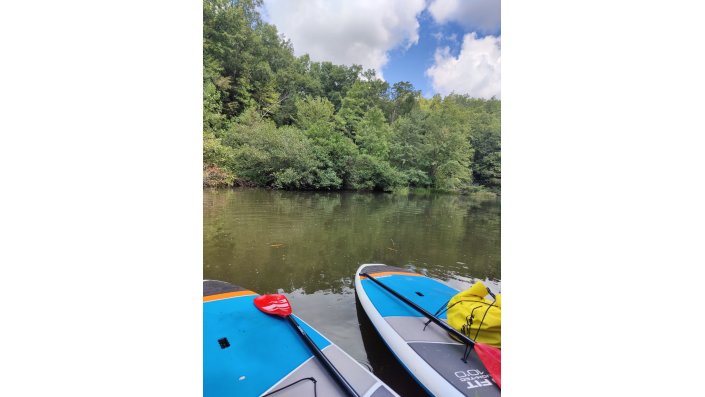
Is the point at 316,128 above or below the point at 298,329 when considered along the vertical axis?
above

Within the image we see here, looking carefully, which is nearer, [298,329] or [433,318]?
[298,329]

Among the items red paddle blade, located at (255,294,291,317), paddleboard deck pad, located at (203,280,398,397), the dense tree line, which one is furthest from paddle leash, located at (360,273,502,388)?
the dense tree line

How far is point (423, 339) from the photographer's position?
2.13 metres

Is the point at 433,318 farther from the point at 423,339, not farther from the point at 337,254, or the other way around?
the point at 337,254

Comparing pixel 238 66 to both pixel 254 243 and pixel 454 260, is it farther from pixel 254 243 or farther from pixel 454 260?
pixel 454 260

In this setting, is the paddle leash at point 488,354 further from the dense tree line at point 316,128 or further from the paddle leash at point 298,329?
the dense tree line at point 316,128

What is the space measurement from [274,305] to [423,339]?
1.11m

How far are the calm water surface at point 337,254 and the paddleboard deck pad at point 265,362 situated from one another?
0.60 m

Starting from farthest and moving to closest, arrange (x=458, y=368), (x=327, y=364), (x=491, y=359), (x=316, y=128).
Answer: (x=316, y=128)
(x=458, y=368)
(x=491, y=359)
(x=327, y=364)

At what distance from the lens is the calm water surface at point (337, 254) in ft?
9.07

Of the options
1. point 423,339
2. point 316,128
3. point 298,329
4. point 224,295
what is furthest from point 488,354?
point 316,128

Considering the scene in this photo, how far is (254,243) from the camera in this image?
5.09 m
